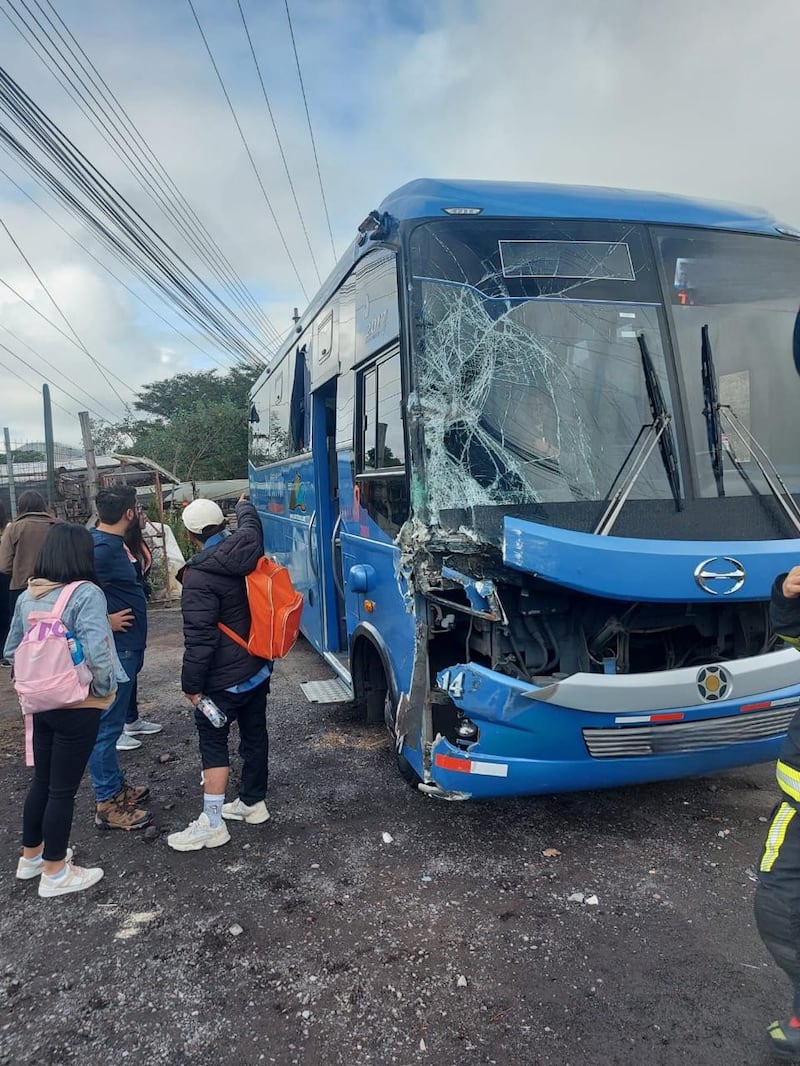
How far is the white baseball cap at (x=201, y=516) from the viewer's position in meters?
3.96

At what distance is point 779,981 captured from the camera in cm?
280

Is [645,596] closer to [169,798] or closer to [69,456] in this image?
[169,798]

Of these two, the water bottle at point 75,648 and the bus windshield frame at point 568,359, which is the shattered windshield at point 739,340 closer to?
the bus windshield frame at point 568,359

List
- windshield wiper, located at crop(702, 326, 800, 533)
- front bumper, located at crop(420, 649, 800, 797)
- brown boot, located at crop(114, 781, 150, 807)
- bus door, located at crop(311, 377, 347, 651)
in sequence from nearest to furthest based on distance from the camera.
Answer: front bumper, located at crop(420, 649, 800, 797)
windshield wiper, located at crop(702, 326, 800, 533)
brown boot, located at crop(114, 781, 150, 807)
bus door, located at crop(311, 377, 347, 651)

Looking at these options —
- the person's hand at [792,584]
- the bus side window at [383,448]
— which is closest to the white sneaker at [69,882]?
the bus side window at [383,448]

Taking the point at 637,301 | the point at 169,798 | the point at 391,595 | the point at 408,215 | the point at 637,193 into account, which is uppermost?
the point at 637,193

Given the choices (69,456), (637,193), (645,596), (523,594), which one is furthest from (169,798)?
(69,456)

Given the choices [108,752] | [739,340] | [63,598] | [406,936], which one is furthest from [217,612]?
[739,340]

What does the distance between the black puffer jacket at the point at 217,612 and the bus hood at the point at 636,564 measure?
1.46 m

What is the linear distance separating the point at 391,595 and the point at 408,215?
2.00m

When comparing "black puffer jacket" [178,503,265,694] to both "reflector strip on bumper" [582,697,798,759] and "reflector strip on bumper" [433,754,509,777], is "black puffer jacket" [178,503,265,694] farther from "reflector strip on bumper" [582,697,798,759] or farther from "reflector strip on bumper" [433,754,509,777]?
"reflector strip on bumper" [582,697,798,759]

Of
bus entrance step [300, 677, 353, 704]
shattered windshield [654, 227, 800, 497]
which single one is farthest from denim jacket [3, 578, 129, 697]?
shattered windshield [654, 227, 800, 497]

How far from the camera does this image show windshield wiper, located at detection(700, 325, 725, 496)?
12.0 feet

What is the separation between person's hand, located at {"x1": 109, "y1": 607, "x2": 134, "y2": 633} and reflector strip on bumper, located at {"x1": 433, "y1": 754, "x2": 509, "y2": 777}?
7.06ft
